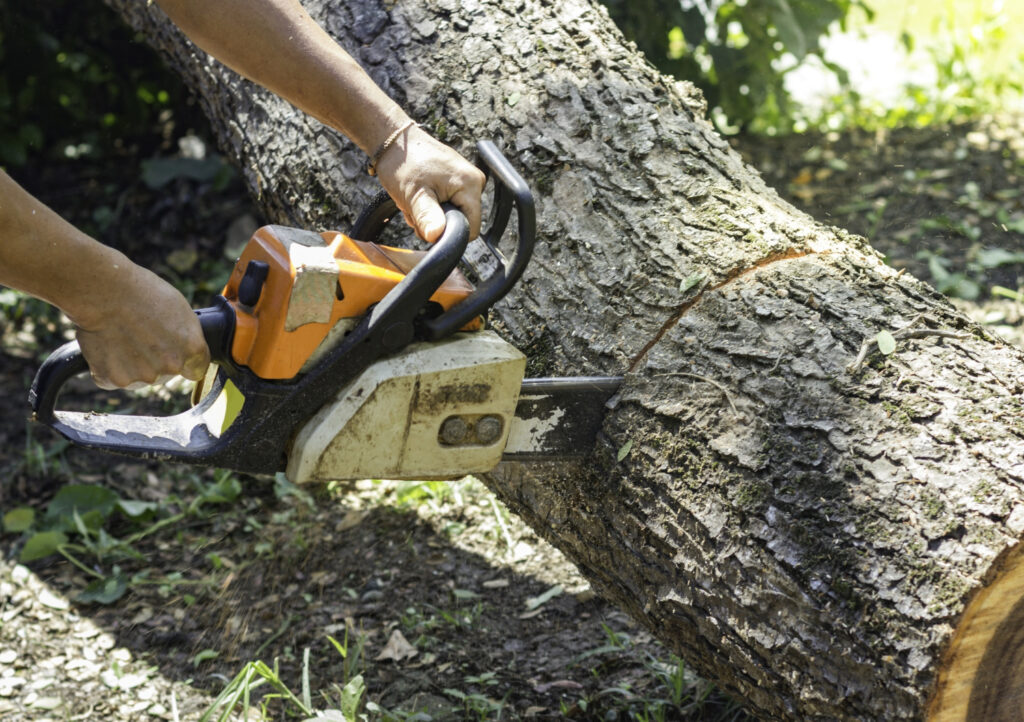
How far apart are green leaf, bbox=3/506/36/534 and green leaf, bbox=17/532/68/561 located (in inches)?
5.4

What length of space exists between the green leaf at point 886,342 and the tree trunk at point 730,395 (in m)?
0.02

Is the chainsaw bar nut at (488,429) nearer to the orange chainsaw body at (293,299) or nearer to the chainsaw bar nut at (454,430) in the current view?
the chainsaw bar nut at (454,430)

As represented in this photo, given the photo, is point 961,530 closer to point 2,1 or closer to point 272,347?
point 272,347

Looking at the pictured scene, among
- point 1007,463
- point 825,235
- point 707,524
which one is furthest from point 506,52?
point 1007,463

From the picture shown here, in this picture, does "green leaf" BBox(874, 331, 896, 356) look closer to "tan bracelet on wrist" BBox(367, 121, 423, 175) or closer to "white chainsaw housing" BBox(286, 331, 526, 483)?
"white chainsaw housing" BBox(286, 331, 526, 483)

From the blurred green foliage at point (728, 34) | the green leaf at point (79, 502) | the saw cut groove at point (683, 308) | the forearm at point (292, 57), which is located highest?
the blurred green foliage at point (728, 34)

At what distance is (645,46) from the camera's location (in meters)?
4.28

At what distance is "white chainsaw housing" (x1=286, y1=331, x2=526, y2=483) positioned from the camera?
5.88ft

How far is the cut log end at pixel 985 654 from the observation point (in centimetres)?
149

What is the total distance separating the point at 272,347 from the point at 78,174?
3968 mm

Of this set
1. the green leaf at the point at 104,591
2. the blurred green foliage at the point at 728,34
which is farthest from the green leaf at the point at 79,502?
the blurred green foliage at the point at 728,34

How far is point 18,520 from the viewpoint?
301 cm

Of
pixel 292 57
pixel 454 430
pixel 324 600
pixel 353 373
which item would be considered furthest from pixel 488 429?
pixel 324 600

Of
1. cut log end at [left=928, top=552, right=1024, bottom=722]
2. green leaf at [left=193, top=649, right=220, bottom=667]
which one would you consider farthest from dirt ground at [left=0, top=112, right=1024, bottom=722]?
cut log end at [left=928, top=552, right=1024, bottom=722]
